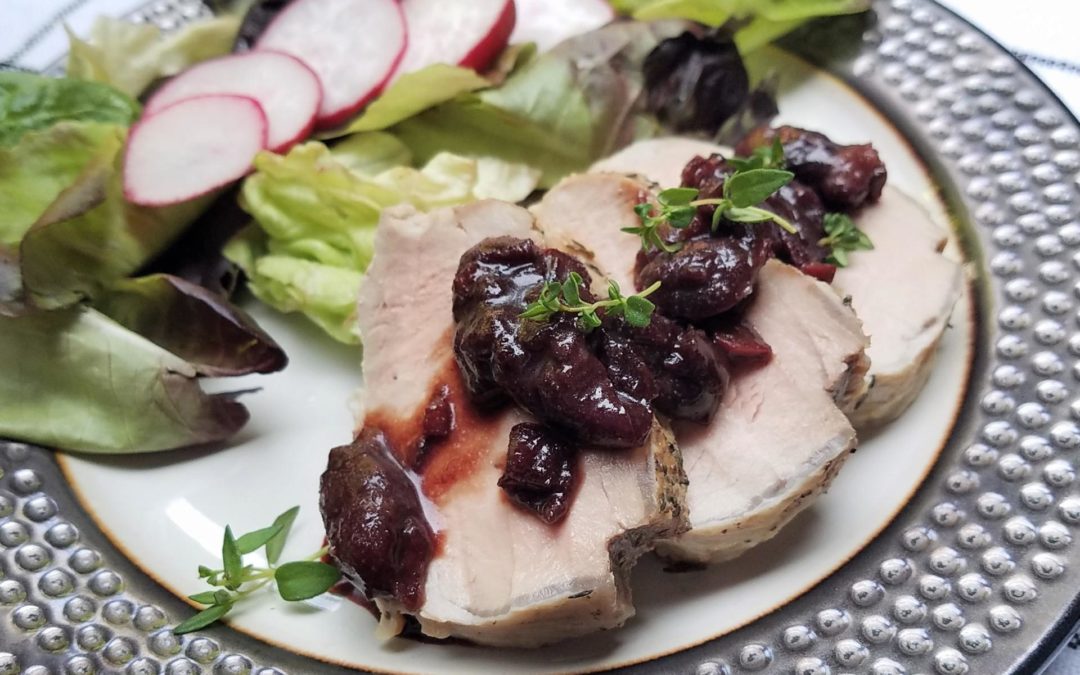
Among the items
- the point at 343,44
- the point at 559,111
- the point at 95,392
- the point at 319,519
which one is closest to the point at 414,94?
the point at 343,44

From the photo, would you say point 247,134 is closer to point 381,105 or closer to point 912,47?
point 381,105

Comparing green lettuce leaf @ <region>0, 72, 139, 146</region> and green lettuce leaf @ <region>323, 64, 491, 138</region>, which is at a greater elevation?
green lettuce leaf @ <region>0, 72, 139, 146</region>

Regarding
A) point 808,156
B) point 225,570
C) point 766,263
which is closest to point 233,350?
point 225,570

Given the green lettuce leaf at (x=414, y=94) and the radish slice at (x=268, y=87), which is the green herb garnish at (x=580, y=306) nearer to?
the green lettuce leaf at (x=414, y=94)

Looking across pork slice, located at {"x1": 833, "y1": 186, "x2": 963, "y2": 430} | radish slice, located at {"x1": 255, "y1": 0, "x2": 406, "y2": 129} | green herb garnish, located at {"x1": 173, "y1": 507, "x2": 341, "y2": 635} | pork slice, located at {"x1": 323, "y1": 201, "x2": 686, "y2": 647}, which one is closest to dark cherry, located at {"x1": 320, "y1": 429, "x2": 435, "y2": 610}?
pork slice, located at {"x1": 323, "y1": 201, "x2": 686, "y2": 647}

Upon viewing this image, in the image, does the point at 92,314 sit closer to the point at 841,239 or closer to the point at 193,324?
the point at 193,324

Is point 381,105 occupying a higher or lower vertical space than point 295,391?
higher

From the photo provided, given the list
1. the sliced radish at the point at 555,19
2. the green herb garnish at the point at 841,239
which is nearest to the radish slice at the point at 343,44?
the sliced radish at the point at 555,19

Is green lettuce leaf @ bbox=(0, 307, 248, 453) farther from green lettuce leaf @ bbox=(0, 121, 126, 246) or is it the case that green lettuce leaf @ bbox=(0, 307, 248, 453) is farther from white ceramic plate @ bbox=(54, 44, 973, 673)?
green lettuce leaf @ bbox=(0, 121, 126, 246)
